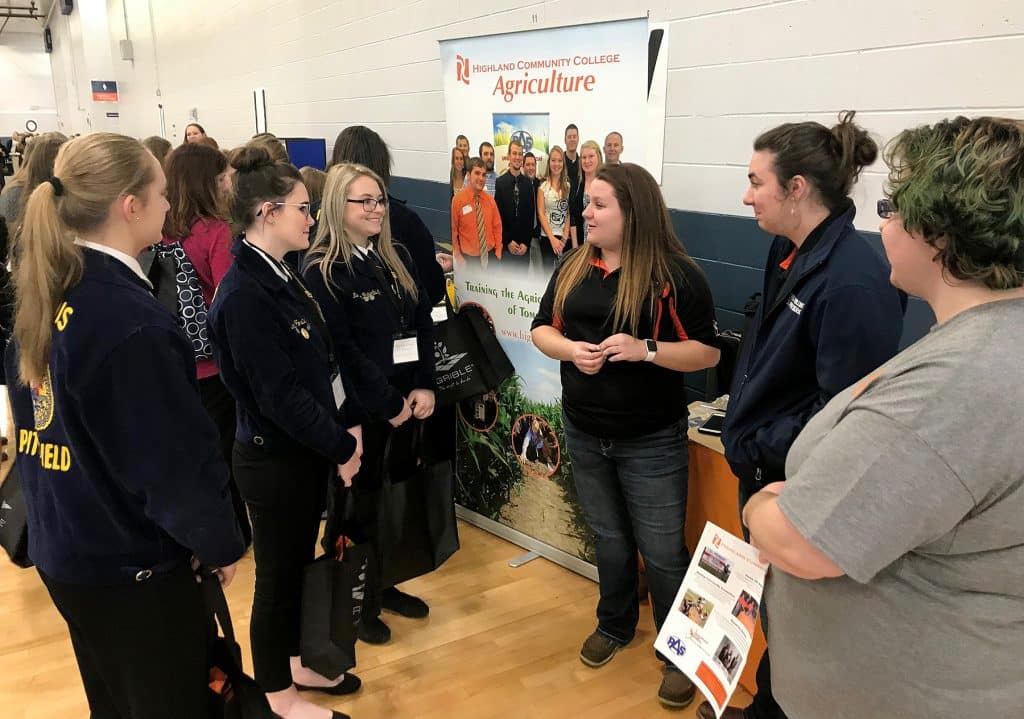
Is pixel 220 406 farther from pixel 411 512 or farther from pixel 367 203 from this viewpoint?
pixel 367 203

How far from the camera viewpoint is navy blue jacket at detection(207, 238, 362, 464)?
179cm

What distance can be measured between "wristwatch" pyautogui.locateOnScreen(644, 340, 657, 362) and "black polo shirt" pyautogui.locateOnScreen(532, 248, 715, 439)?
48 millimetres

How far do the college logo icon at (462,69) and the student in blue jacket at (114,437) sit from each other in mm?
1756

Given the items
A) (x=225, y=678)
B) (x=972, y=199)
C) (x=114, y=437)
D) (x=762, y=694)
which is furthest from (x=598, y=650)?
(x=972, y=199)

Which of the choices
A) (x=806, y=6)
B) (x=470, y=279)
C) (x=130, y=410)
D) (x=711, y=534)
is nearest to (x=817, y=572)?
(x=711, y=534)

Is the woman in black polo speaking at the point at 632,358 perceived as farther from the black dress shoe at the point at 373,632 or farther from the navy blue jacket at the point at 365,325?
the black dress shoe at the point at 373,632

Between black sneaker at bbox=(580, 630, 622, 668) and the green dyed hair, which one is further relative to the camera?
black sneaker at bbox=(580, 630, 622, 668)

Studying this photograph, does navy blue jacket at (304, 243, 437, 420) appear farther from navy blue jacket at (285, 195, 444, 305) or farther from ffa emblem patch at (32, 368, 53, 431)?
ffa emblem patch at (32, 368, 53, 431)

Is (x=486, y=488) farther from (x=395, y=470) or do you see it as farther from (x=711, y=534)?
(x=711, y=534)

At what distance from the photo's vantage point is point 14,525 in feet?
5.75

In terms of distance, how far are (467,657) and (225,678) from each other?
1.13 metres

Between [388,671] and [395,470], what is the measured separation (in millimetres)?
667

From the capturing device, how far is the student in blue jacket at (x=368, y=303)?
2.28 metres

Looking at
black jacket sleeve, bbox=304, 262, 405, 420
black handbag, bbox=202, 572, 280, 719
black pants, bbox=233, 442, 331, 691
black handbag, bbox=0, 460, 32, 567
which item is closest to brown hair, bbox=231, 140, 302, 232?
black jacket sleeve, bbox=304, 262, 405, 420
